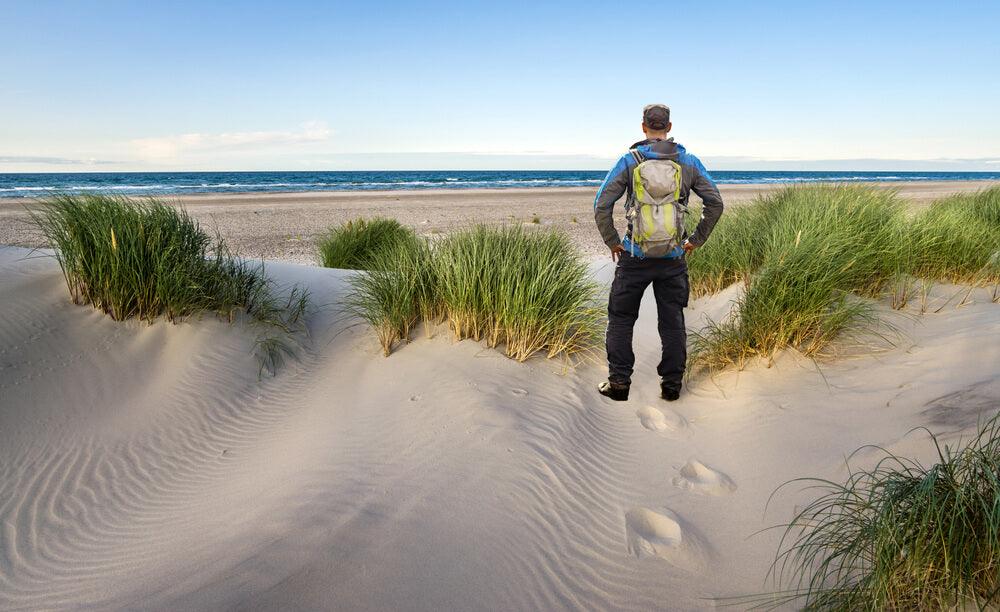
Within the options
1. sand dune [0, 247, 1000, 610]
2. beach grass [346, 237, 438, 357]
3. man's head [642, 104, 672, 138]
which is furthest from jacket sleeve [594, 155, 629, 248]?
beach grass [346, 237, 438, 357]

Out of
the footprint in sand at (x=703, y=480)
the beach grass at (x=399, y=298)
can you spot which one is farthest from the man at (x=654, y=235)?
the beach grass at (x=399, y=298)

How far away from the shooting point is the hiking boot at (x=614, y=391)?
4281 mm

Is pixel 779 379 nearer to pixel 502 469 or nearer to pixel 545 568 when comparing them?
pixel 502 469

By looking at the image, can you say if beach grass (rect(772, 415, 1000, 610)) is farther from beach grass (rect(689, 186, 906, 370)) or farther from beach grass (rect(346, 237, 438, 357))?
beach grass (rect(346, 237, 438, 357))

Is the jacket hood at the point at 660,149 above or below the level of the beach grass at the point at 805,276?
above

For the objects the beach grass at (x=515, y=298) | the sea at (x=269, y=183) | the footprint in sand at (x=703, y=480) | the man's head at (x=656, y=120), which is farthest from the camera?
the sea at (x=269, y=183)

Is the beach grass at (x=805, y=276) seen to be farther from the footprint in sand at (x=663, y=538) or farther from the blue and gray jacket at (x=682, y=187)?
the footprint in sand at (x=663, y=538)

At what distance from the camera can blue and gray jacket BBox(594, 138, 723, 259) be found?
394 cm

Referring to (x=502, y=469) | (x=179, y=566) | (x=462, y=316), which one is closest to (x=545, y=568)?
(x=502, y=469)

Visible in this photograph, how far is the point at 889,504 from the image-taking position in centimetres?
187

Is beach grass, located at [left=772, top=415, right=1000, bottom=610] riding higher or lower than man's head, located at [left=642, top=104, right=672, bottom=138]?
lower

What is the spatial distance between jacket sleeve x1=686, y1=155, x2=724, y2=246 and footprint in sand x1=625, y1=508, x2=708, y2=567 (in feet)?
6.82

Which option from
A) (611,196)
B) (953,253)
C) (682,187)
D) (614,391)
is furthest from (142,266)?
(953,253)

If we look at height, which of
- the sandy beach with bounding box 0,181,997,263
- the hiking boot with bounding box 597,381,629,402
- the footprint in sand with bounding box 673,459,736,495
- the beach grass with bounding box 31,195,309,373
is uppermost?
the beach grass with bounding box 31,195,309,373
